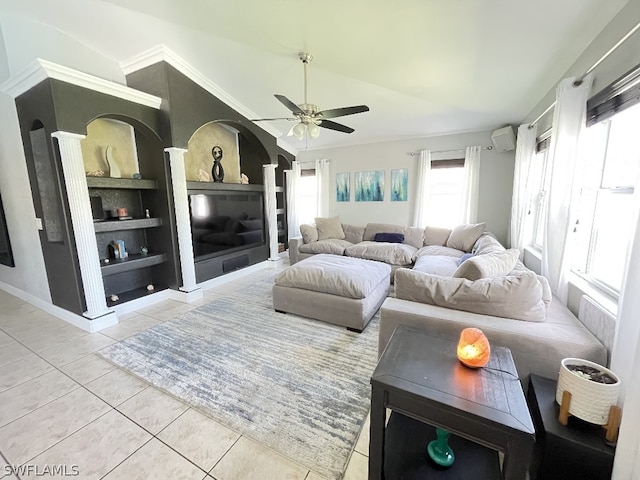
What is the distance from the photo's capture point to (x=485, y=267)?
1.89 m

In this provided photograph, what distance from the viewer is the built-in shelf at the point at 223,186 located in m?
3.77

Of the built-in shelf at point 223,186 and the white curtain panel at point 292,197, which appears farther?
the white curtain panel at point 292,197

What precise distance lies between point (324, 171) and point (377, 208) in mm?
1481

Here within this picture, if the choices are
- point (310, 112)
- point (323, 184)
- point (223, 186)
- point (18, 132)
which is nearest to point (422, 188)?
point (323, 184)

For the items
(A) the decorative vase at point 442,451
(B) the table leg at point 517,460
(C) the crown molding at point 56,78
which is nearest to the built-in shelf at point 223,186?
(C) the crown molding at point 56,78

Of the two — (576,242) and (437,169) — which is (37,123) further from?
(437,169)

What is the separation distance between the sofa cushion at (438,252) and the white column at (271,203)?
269 cm

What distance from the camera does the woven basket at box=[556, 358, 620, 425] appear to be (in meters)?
1.07

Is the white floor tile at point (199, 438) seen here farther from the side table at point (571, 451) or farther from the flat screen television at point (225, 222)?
the flat screen television at point (225, 222)

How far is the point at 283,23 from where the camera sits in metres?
2.32

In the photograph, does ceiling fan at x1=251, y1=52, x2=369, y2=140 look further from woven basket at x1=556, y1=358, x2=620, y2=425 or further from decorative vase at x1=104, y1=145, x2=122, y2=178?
woven basket at x1=556, y1=358, x2=620, y2=425

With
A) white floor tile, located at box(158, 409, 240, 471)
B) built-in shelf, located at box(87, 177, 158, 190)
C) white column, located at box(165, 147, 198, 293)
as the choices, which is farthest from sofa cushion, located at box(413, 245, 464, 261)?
built-in shelf, located at box(87, 177, 158, 190)

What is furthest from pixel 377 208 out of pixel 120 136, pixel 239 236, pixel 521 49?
pixel 120 136

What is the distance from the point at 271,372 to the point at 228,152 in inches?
156
